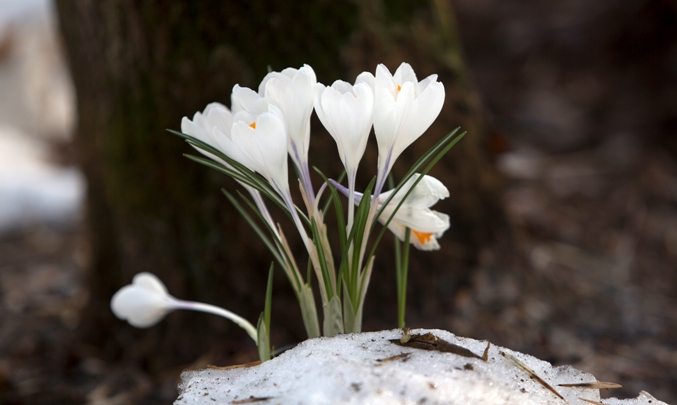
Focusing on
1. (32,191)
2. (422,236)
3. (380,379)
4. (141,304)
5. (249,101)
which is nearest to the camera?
(380,379)

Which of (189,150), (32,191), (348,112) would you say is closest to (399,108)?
(348,112)

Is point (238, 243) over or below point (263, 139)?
over

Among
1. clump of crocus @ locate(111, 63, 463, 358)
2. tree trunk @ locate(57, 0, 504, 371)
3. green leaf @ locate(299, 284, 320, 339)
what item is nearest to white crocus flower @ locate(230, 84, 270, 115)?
clump of crocus @ locate(111, 63, 463, 358)

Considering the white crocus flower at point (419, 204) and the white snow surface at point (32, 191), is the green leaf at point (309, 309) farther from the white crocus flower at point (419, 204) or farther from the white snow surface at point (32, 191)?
the white snow surface at point (32, 191)

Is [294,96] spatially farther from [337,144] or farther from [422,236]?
[422,236]

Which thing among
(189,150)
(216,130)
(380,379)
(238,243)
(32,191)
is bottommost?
(380,379)

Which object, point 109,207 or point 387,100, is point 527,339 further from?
point 109,207
